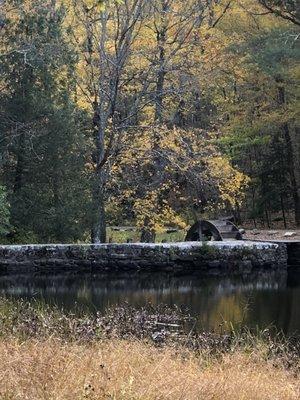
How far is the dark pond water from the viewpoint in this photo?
9.91 meters

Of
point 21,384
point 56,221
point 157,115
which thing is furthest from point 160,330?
point 157,115

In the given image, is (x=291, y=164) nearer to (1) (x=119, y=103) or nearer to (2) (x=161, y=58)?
(1) (x=119, y=103)

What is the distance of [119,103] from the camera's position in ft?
61.6

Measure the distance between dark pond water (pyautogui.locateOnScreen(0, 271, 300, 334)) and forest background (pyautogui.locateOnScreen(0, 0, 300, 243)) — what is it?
6.48ft

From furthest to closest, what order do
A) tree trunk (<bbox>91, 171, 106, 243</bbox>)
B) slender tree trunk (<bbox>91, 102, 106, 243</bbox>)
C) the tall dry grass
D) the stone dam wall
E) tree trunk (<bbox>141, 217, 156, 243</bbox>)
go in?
1. tree trunk (<bbox>141, 217, 156, 243</bbox>)
2. slender tree trunk (<bbox>91, 102, 106, 243</bbox>)
3. tree trunk (<bbox>91, 171, 106, 243</bbox>)
4. the stone dam wall
5. the tall dry grass

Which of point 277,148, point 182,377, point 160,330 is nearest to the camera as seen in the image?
point 182,377

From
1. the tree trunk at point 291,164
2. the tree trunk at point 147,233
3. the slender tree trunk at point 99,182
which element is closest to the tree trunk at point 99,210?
the slender tree trunk at point 99,182

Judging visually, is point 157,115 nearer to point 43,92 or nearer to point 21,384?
point 43,92

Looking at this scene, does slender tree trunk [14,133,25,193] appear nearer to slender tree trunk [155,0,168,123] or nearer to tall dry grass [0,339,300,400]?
slender tree trunk [155,0,168,123]

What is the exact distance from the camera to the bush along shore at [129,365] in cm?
400

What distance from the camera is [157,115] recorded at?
1792 cm

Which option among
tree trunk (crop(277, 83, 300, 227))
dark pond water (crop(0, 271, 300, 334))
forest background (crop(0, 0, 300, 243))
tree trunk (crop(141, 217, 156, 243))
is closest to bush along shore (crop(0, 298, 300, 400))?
dark pond water (crop(0, 271, 300, 334))

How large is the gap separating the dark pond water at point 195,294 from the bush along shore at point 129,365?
197 centimetres

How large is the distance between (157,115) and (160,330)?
1084 cm
